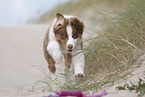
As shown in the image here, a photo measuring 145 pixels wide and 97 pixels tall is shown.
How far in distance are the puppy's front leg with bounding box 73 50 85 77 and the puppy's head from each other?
19cm

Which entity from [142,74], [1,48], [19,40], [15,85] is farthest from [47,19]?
[142,74]

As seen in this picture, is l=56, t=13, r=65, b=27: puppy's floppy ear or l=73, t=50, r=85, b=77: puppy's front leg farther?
l=56, t=13, r=65, b=27: puppy's floppy ear

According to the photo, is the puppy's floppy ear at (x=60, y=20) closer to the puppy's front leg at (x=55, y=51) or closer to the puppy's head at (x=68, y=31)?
the puppy's head at (x=68, y=31)

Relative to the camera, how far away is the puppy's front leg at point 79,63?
3.14 m

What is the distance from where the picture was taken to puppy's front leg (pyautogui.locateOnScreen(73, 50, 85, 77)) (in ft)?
10.3

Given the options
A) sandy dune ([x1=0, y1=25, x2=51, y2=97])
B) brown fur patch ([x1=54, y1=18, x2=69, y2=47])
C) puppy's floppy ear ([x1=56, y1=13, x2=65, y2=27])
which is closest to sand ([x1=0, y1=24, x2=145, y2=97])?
sandy dune ([x1=0, y1=25, x2=51, y2=97])

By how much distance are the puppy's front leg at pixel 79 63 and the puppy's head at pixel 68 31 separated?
0.63 ft

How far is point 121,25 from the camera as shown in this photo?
3590 mm

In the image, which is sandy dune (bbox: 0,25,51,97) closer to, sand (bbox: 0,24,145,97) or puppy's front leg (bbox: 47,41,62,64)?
sand (bbox: 0,24,145,97)

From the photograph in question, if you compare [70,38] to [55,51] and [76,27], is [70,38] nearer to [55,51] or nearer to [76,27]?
[76,27]

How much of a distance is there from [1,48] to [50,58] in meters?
4.26

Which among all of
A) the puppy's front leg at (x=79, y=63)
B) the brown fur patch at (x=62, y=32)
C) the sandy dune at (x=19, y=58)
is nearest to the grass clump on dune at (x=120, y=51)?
the puppy's front leg at (x=79, y=63)

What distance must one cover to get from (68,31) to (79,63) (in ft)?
1.57

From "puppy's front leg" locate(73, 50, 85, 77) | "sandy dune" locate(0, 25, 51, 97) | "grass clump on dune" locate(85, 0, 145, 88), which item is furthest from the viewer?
"sandy dune" locate(0, 25, 51, 97)
